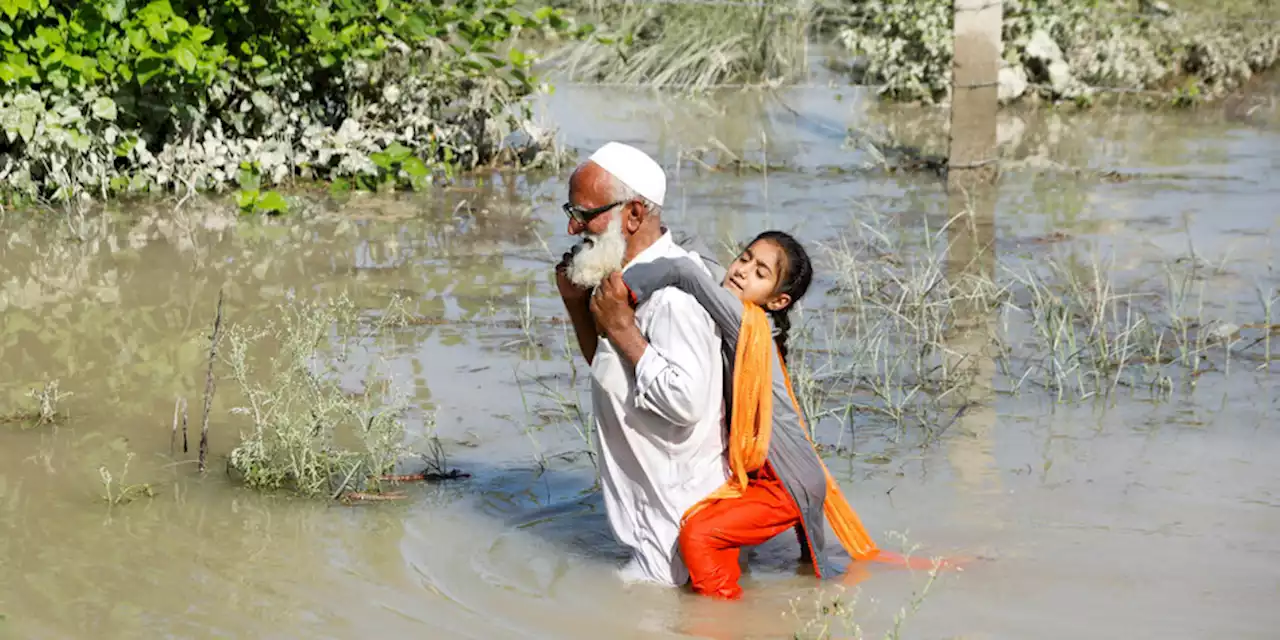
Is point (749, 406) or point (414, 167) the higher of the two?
point (414, 167)

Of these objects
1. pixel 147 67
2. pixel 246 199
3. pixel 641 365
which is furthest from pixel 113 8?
pixel 641 365

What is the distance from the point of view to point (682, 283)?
12.3 feet

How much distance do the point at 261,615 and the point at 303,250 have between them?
13.9 feet

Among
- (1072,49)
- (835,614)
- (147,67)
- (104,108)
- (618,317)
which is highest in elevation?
(1072,49)

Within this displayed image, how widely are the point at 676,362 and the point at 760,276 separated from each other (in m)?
0.36

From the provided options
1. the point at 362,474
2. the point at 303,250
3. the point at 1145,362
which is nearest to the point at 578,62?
the point at 303,250

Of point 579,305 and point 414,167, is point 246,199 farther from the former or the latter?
point 579,305

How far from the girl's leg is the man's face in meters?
0.62

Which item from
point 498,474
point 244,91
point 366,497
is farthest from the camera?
point 244,91

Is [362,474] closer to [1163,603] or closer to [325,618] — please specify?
[325,618]

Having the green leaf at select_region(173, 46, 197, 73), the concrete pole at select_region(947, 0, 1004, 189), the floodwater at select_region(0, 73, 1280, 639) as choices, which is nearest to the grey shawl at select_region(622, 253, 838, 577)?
the floodwater at select_region(0, 73, 1280, 639)

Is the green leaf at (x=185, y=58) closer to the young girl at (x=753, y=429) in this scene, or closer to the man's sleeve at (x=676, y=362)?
the young girl at (x=753, y=429)

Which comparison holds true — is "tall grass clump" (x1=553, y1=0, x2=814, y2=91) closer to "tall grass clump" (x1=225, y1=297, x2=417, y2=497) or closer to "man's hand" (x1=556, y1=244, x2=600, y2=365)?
"tall grass clump" (x1=225, y1=297, x2=417, y2=497)

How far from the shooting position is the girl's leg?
3.84 metres
